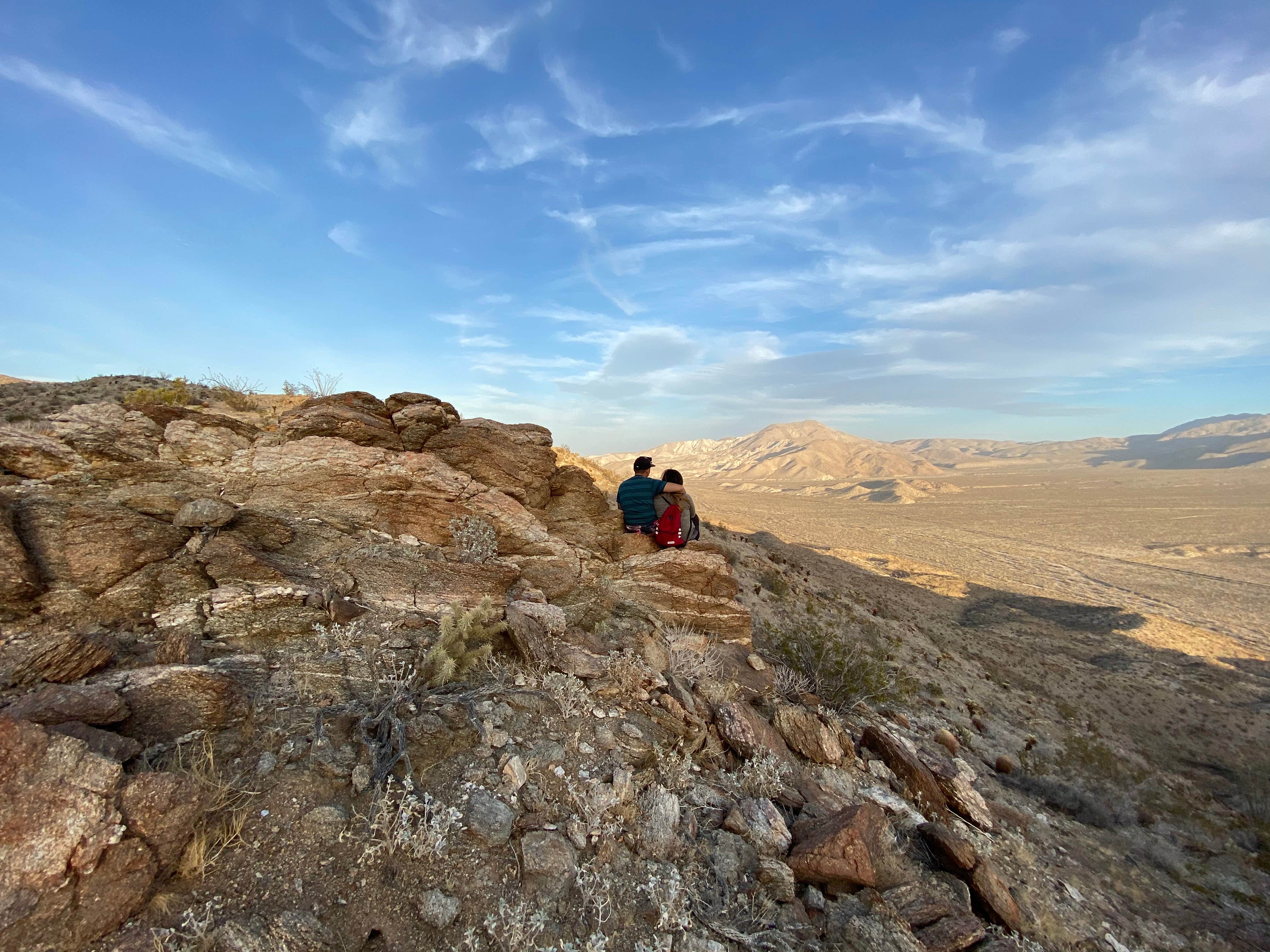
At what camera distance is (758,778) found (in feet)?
16.4

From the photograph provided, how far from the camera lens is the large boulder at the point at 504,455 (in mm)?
7559

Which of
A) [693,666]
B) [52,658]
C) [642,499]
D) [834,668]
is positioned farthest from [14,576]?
[834,668]

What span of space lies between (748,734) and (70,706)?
17.4 ft

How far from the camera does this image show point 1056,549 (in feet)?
141

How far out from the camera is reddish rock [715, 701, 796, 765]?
543 centimetres

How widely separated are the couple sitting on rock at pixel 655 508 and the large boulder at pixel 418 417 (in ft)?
9.46

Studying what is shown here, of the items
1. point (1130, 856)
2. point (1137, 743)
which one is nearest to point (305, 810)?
point (1130, 856)

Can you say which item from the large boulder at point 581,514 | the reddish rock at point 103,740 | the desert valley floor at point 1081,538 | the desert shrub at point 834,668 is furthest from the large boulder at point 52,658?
the desert valley floor at point 1081,538

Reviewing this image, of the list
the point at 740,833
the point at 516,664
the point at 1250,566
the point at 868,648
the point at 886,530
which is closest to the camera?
the point at 740,833

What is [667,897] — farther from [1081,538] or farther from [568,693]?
[1081,538]

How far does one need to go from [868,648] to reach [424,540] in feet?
37.7

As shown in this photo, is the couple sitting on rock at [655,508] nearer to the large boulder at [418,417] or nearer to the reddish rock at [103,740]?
the large boulder at [418,417]

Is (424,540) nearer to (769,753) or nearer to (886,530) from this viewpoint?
(769,753)

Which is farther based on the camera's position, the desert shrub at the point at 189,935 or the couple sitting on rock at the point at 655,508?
the couple sitting on rock at the point at 655,508
